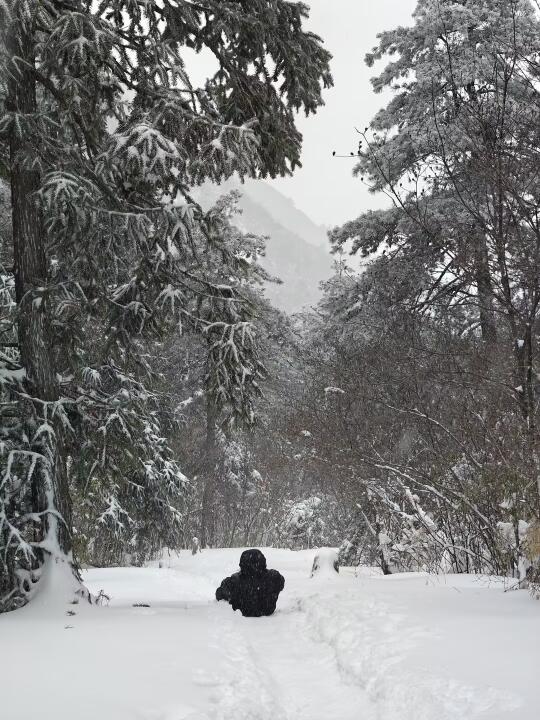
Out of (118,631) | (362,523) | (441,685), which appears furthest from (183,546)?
(441,685)

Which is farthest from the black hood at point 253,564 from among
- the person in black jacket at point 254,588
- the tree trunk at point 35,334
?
the tree trunk at point 35,334

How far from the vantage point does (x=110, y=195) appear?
6543 millimetres

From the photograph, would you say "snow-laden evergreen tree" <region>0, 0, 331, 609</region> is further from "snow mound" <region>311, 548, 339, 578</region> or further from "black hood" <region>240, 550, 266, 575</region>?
"snow mound" <region>311, 548, 339, 578</region>

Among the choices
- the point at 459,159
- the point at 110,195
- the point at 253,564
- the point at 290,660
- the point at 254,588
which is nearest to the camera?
the point at 290,660

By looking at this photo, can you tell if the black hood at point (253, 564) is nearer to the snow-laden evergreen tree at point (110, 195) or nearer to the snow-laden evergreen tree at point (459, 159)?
the snow-laden evergreen tree at point (110, 195)

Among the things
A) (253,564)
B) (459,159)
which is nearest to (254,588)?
(253,564)

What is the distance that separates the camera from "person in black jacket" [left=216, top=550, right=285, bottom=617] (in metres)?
7.43

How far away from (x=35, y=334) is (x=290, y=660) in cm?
452

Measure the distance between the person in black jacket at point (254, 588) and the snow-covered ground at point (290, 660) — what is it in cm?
23

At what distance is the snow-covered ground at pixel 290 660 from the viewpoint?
3.48 m

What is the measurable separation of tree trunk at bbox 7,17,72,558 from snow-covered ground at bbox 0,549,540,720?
3.50 ft

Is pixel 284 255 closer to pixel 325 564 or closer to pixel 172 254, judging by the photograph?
pixel 325 564

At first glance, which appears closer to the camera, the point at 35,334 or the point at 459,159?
the point at 35,334

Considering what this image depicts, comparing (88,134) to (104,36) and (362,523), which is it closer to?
(104,36)
